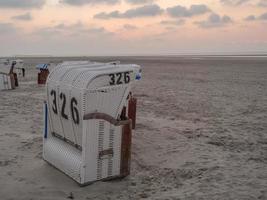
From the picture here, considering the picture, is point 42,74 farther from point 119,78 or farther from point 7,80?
point 119,78

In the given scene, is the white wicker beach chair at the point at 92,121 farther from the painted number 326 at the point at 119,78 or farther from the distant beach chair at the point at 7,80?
the distant beach chair at the point at 7,80

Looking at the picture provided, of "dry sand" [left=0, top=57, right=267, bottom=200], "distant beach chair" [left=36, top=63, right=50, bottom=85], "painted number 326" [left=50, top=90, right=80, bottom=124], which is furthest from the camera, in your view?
"distant beach chair" [left=36, top=63, right=50, bottom=85]

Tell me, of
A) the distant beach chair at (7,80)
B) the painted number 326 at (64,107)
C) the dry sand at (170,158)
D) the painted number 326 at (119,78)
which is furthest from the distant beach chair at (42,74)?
the painted number 326 at (119,78)

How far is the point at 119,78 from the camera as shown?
6.38 meters

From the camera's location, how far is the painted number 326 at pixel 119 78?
6273 mm

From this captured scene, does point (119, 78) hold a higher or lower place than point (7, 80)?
higher

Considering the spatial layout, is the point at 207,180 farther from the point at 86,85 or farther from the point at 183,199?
the point at 86,85

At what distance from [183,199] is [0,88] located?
57.8 ft

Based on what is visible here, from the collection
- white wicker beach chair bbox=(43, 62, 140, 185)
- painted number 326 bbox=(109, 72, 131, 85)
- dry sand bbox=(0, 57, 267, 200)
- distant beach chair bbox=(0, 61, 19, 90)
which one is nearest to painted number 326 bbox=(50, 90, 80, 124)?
white wicker beach chair bbox=(43, 62, 140, 185)

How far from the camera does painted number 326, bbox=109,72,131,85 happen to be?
6.27m

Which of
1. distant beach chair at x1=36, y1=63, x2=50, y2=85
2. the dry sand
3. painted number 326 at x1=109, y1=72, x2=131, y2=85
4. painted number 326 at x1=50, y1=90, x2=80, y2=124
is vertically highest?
painted number 326 at x1=109, y1=72, x2=131, y2=85

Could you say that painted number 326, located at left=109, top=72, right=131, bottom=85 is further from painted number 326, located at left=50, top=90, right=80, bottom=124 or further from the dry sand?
the dry sand

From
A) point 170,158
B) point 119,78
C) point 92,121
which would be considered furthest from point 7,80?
point 92,121

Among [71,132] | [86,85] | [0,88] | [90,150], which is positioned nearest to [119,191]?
[90,150]
